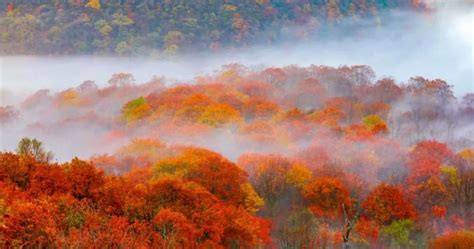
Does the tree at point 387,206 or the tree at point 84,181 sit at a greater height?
the tree at point 84,181

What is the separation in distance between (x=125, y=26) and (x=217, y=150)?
101593 mm

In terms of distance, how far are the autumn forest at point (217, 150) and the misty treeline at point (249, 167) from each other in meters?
0.20

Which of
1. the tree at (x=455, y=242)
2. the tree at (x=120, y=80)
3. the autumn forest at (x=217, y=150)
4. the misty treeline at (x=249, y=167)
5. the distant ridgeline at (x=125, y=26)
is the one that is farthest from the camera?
the distant ridgeline at (x=125, y=26)

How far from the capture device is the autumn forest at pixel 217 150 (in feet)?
130

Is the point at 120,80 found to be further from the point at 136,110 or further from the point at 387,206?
the point at 387,206

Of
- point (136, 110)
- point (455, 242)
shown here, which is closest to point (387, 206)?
point (455, 242)

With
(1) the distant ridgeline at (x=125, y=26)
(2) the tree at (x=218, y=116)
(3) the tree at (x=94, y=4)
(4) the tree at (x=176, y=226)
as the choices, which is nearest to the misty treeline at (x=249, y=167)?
(4) the tree at (x=176, y=226)

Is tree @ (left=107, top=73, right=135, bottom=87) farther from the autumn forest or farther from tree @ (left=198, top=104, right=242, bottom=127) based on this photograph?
tree @ (left=198, top=104, right=242, bottom=127)

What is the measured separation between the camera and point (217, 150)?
277ft

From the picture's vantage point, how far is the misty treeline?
37.4m

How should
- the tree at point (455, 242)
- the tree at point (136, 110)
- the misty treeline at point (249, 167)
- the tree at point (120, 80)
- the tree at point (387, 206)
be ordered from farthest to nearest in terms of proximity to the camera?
the tree at point (120, 80) < the tree at point (136, 110) < the tree at point (387, 206) < the tree at point (455, 242) < the misty treeline at point (249, 167)

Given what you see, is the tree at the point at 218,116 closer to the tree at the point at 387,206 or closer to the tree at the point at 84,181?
the tree at the point at 387,206

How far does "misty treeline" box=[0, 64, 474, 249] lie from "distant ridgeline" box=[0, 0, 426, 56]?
23.5 metres

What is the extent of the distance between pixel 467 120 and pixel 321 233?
72746 mm
